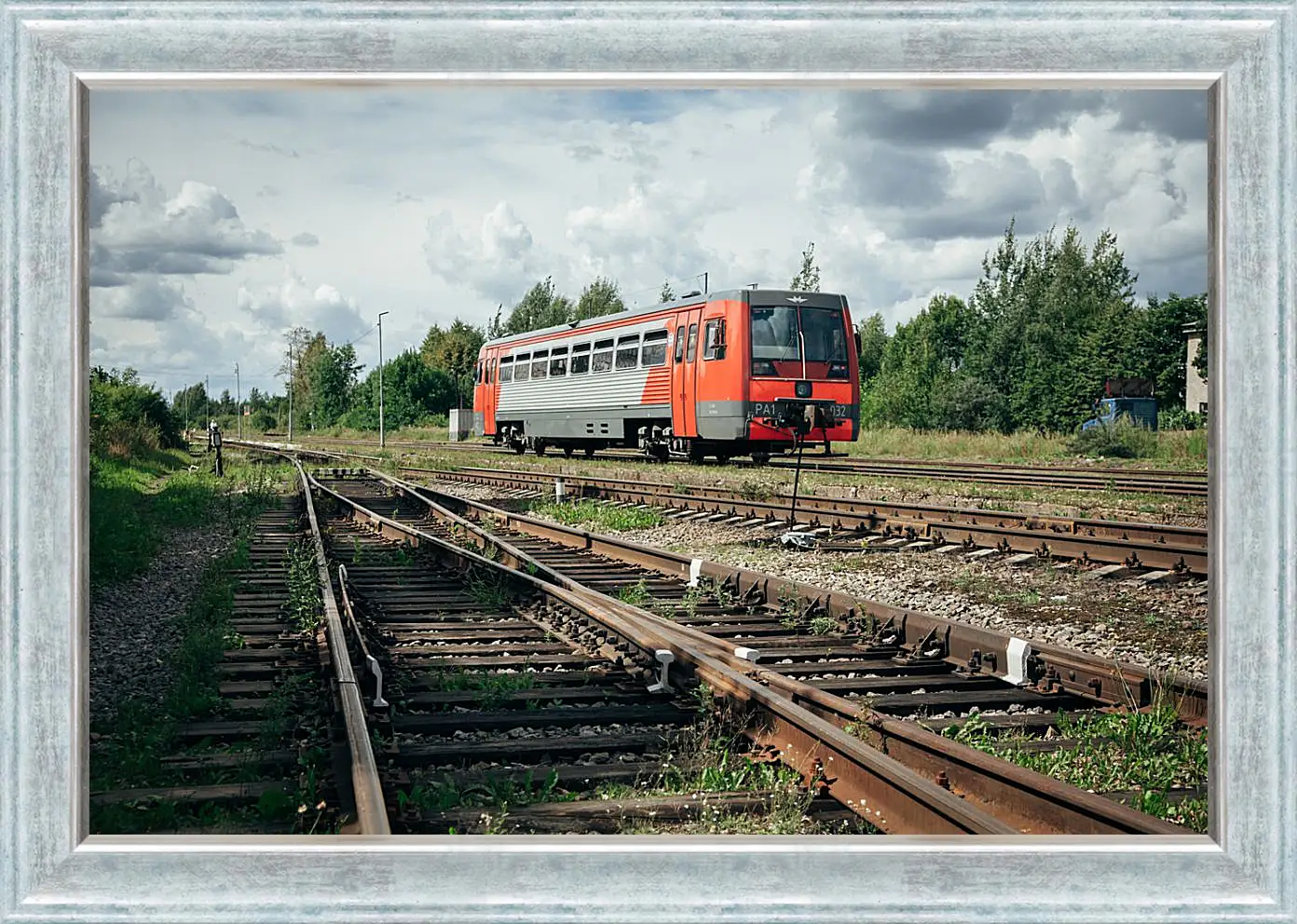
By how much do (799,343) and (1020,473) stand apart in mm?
3989

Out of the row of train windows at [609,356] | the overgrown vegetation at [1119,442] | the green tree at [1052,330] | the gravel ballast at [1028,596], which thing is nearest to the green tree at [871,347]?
the row of train windows at [609,356]

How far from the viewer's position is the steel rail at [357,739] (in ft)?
9.09

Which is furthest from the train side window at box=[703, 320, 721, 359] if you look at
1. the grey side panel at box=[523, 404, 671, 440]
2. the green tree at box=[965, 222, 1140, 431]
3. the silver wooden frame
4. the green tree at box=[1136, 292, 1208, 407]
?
the silver wooden frame

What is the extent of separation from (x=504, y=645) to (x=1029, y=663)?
244 centimetres

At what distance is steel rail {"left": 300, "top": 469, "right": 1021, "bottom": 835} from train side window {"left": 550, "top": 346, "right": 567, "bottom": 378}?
614 inches

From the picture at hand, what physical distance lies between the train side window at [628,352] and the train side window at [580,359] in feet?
4.00

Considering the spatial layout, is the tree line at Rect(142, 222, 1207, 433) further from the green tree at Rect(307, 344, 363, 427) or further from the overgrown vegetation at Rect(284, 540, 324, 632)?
the overgrown vegetation at Rect(284, 540, 324, 632)

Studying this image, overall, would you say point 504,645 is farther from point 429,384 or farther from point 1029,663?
point 429,384

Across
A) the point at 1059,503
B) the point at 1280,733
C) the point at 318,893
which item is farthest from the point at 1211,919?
the point at 1059,503

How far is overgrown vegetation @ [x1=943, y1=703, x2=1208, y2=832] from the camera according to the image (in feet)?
10.7

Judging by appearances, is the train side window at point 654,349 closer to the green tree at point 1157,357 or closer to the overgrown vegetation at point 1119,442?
the green tree at point 1157,357

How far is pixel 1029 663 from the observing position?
4551mm

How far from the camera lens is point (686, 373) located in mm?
16234

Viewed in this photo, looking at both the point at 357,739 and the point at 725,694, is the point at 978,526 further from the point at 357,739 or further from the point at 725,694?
the point at 357,739
